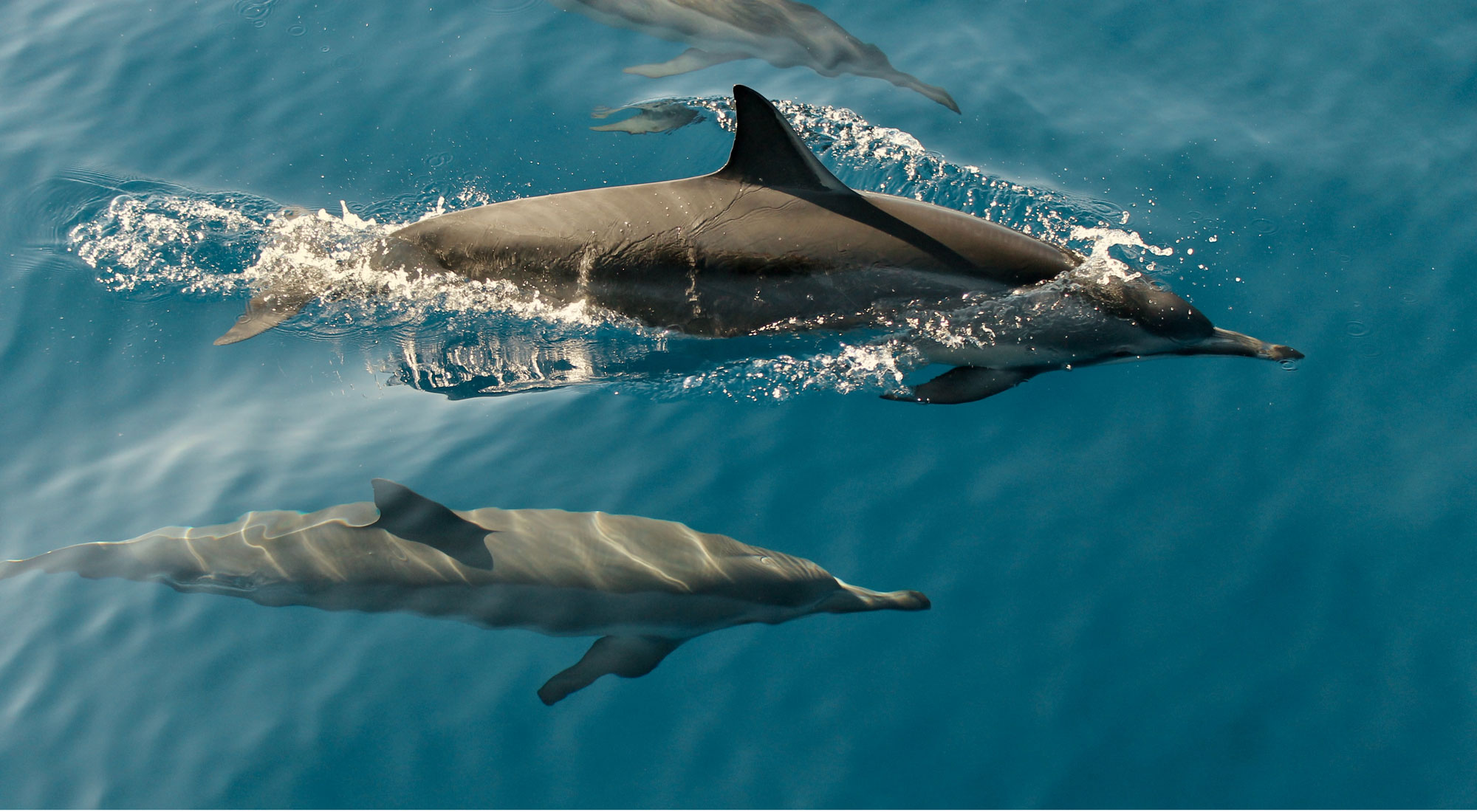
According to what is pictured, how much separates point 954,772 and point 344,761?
126 inches

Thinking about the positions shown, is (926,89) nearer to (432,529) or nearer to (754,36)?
(754,36)

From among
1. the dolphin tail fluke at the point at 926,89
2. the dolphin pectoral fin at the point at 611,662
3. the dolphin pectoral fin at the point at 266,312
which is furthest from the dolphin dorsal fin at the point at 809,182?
the dolphin pectoral fin at the point at 266,312

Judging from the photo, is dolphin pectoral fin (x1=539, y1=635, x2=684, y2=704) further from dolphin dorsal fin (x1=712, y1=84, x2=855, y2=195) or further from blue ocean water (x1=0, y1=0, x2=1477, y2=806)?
dolphin dorsal fin (x1=712, y1=84, x2=855, y2=195)

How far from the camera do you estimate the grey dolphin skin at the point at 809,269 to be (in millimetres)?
5895

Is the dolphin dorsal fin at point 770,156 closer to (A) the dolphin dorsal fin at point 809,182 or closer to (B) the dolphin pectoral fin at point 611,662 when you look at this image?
(A) the dolphin dorsal fin at point 809,182

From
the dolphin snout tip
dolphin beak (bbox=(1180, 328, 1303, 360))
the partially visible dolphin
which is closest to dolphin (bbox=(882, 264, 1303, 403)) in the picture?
dolphin beak (bbox=(1180, 328, 1303, 360))

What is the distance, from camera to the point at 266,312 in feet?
21.3

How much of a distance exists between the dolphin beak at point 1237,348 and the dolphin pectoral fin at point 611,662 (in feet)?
13.1

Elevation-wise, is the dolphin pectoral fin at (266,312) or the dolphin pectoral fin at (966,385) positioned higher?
the dolphin pectoral fin at (966,385)

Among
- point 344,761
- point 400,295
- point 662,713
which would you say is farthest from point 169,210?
point 662,713

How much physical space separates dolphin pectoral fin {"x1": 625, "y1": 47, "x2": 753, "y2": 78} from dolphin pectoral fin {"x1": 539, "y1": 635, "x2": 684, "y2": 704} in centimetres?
579

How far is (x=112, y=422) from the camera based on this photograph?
6.54 metres

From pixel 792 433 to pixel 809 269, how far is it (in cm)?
106

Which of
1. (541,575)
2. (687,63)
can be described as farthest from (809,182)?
(687,63)
